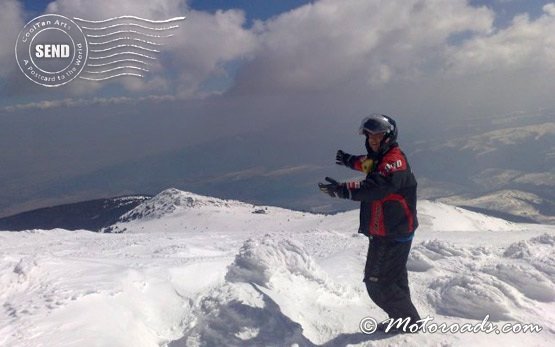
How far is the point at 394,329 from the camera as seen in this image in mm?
5539

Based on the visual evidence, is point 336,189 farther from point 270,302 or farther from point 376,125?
point 270,302

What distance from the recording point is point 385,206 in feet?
17.5

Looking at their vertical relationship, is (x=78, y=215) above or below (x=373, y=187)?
below

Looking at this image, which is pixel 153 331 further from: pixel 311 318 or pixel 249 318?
pixel 311 318

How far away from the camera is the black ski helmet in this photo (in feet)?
17.5

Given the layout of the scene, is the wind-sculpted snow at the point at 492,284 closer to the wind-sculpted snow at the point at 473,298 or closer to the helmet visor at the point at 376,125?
the wind-sculpted snow at the point at 473,298

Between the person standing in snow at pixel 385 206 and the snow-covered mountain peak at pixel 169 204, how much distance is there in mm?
41868

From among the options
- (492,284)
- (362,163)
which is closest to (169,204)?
(492,284)

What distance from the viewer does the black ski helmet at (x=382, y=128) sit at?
5320 millimetres

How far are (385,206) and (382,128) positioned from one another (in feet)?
3.03

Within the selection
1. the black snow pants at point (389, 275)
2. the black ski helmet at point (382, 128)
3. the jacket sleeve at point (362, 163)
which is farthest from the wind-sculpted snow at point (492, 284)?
the black ski helmet at point (382, 128)

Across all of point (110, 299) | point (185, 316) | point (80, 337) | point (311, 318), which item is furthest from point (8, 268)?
point (311, 318)

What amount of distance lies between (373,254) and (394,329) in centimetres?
95

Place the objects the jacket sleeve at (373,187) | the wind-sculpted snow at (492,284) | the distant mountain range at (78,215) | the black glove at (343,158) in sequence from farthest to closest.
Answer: the distant mountain range at (78,215)
the wind-sculpted snow at (492,284)
the black glove at (343,158)
the jacket sleeve at (373,187)
